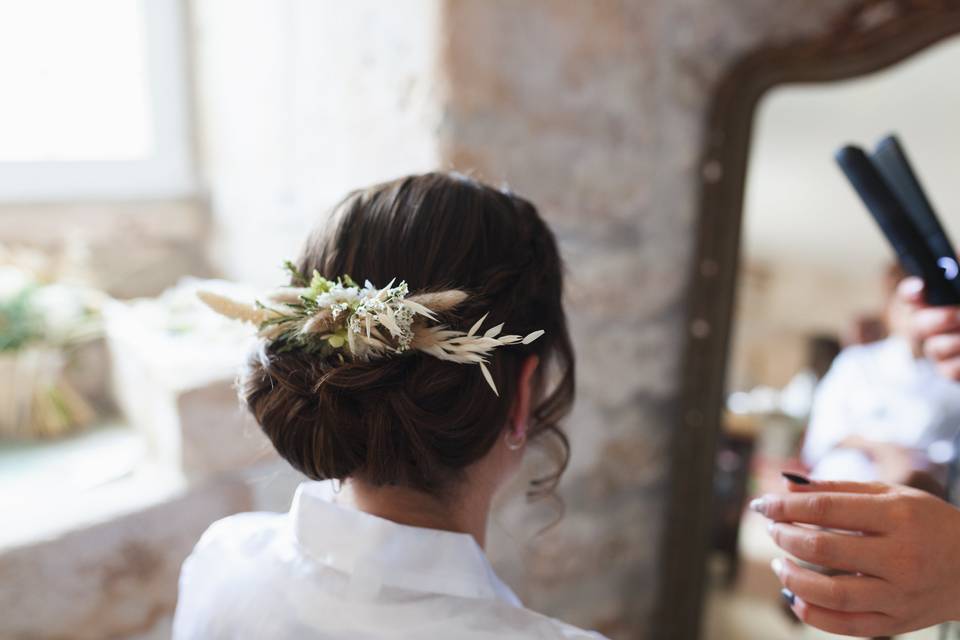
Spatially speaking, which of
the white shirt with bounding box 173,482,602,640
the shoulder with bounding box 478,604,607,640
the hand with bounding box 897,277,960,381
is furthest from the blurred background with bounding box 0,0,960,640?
the shoulder with bounding box 478,604,607,640

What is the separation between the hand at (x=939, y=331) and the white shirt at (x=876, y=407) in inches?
3.7

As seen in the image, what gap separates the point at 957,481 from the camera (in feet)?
3.41

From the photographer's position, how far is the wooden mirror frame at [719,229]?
1083 millimetres

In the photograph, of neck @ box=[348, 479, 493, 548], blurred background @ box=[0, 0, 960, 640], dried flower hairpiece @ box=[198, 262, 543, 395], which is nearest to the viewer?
dried flower hairpiece @ box=[198, 262, 543, 395]

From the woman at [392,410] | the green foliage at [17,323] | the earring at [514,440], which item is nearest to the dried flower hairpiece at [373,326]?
the woman at [392,410]

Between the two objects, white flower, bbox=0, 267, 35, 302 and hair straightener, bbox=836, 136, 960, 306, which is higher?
hair straightener, bbox=836, 136, 960, 306

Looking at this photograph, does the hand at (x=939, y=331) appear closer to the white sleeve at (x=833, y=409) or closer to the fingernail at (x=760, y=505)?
the white sleeve at (x=833, y=409)

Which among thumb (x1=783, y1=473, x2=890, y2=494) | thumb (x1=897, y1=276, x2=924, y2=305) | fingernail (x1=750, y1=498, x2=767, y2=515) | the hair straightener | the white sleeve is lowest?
the white sleeve

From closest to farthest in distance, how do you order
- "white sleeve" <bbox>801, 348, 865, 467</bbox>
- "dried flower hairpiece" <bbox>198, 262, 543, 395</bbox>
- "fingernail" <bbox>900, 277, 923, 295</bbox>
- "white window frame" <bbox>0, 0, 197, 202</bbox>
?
"dried flower hairpiece" <bbox>198, 262, 543, 395</bbox>
"fingernail" <bbox>900, 277, 923, 295</bbox>
"white sleeve" <bbox>801, 348, 865, 467</bbox>
"white window frame" <bbox>0, 0, 197, 202</bbox>

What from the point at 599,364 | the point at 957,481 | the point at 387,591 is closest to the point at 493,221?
the point at 387,591

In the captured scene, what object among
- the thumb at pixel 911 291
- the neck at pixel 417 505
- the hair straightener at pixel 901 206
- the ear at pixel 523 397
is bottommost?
the neck at pixel 417 505

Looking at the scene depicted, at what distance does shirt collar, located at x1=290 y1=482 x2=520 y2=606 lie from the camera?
1.94 ft

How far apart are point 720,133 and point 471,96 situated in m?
0.53

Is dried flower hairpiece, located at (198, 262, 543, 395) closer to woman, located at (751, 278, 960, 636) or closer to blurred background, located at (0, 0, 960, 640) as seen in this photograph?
woman, located at (751, 278, 960, 636)
